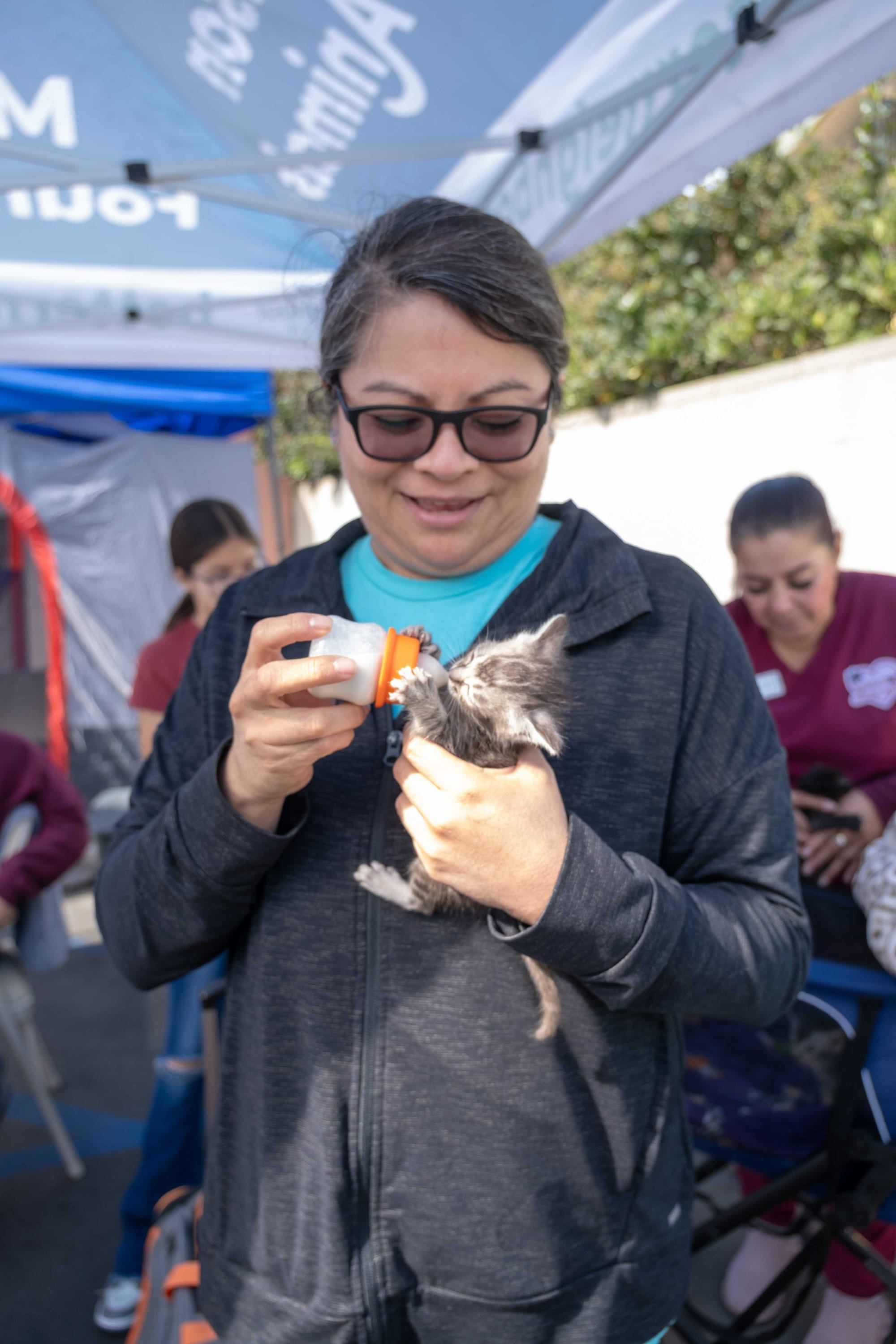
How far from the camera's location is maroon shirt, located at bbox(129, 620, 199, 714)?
12.8 feet

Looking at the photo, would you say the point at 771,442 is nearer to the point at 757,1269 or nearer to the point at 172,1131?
the point at 757,1269

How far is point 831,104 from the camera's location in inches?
96.6

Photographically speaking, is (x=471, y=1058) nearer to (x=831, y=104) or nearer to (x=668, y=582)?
(x=668, y=582)

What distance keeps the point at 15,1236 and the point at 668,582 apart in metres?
3.94

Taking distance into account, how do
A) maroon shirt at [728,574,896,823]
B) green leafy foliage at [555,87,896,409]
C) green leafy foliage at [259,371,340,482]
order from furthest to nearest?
green leafy foliage at [259,371,340,482] → green leafy foliage at [555,87,896,409] → maroon shirt at [728,574,896,823]

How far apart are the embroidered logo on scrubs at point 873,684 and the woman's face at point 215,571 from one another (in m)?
2.70

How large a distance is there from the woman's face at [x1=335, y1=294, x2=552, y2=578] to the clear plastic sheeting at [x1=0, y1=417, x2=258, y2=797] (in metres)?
7.41

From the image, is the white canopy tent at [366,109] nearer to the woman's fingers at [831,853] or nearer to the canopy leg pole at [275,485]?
the woman's fingers at [831,853]

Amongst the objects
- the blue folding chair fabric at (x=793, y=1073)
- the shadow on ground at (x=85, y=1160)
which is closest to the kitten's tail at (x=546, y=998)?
the blue folding chair fabric at (x=793, y=1073)

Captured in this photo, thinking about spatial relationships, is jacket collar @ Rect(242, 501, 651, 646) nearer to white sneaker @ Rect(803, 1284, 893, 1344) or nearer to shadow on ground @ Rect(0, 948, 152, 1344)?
white sneaker @ Rect(803, 1284, 893, 1344)

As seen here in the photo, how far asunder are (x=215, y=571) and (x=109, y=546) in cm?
490

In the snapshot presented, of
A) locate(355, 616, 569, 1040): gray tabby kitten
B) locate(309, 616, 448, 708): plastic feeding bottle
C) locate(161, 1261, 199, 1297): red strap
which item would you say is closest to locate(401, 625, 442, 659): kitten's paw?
locate(355, 616, 569, 1040): gray tabby kitten

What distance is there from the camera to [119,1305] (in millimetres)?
3018

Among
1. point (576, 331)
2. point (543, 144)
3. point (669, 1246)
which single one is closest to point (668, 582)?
point (669, 1246)
